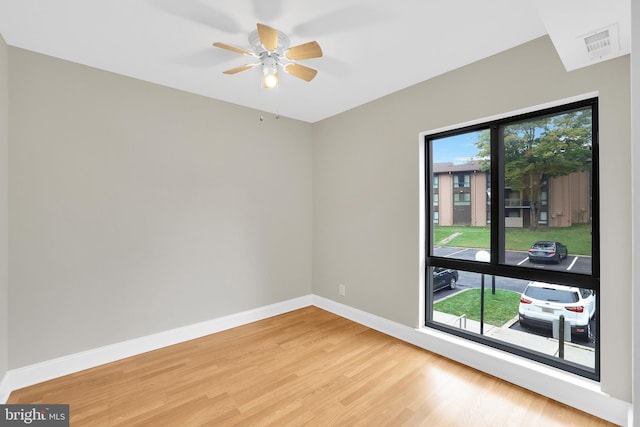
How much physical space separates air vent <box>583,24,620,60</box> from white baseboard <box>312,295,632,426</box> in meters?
2.17

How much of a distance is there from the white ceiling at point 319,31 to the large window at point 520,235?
598 mm

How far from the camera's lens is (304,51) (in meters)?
1.97

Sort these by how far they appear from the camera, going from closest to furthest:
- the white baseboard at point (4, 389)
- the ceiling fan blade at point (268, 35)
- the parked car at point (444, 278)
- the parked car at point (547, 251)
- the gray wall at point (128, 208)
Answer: the ceiling fan blade at point (268, 35), the white baseboard at point (4, 389), the parked car at point (547, 251), the gray wall at point (128, 208), the parked car at point (444, 278)

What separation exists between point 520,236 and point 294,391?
7.30 ft

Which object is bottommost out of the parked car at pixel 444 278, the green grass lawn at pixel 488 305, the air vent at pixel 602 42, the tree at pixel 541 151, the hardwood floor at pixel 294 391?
the hardwood floor at pixel 294 391

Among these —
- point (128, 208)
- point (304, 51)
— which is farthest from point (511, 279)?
point (128, 208)

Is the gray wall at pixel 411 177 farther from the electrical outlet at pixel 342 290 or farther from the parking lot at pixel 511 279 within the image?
the parking lot at pixel 511 279

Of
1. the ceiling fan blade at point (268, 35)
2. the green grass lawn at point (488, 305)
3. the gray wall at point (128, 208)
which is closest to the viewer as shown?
the ceiling fan blade at point (268, 35)

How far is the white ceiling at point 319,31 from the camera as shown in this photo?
177 centimetres

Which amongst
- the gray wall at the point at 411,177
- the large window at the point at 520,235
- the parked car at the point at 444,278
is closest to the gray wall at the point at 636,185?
the gray wall at the point at 411,177

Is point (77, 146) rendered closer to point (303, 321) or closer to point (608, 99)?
point (303, 321)

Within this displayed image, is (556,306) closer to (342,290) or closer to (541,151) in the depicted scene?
(541,151)

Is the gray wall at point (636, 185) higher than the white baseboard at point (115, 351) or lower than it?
higher

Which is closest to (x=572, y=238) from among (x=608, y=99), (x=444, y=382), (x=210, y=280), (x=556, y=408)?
(x=608, y=99)
